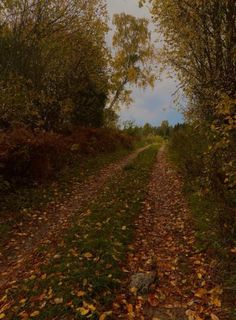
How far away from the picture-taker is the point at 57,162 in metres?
14.6

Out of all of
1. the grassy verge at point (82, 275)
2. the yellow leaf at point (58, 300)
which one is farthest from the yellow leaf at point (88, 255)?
the yellow leaf at point (58, 300)

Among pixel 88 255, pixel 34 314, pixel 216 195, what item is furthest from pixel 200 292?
pixel 216 195

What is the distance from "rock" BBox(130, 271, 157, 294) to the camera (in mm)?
5648

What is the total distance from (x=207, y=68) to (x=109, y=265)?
902cm

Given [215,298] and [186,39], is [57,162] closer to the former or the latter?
[186,39]

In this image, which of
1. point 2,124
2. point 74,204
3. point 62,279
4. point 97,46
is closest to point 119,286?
point 62,279

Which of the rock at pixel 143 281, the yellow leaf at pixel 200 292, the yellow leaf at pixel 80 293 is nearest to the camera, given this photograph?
the yellow leaf at pixel 80 293

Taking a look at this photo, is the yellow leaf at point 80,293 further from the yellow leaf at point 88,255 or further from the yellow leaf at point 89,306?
the yellow leaf at point 88,255

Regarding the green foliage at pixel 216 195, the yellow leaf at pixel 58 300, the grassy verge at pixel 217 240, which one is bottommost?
the yellow leaf at pixel 58 300

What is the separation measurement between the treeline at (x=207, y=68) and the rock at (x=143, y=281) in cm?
190

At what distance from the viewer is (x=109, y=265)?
6.20 meters

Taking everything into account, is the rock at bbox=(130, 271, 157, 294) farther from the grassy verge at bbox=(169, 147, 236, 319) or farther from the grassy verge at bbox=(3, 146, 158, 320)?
the grassy verge at bbox=(169, 147, 236, 319)

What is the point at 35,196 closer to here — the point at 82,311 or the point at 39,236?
the point at 39,236

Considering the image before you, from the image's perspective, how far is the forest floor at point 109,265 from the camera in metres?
5.12
